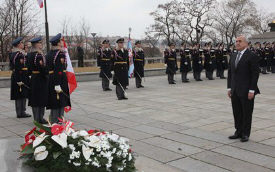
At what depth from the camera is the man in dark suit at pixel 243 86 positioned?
5848mm

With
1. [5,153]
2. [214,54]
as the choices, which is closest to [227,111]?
[5,153]

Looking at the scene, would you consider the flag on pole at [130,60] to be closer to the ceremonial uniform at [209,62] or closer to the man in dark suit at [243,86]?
the ceremonial uniform at [209,62]

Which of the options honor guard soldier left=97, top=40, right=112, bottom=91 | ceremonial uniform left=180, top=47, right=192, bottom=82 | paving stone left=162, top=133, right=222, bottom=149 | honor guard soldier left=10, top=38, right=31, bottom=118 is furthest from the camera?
ceremonial uniform left=180, top=47, right=192, bottom=82

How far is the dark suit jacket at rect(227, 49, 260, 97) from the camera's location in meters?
5.83

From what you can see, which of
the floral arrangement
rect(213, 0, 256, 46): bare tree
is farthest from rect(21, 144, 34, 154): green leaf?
rect(213, 0, 256, 46): bare tree

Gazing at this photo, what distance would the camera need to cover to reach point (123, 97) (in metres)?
11.3

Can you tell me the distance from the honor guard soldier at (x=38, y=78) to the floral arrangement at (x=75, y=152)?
423 cm

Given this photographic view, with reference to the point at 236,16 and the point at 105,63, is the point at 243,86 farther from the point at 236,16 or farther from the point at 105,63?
the point at 236,16

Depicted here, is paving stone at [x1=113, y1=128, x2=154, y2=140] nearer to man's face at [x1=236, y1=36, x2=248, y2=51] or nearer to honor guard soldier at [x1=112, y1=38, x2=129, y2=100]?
man's face at [x1=236, y1=36, x2=248, y2=51]

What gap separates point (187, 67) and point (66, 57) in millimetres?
10152

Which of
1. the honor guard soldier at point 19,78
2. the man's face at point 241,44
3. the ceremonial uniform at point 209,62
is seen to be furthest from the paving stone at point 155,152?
the ceremonial uniform at point 209,62

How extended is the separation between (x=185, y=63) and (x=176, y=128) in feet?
32.2

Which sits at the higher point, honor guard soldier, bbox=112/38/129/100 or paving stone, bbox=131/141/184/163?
honor guard soldier, bbox=112/38/129/100

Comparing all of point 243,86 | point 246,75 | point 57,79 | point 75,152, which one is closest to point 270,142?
point 243,86
